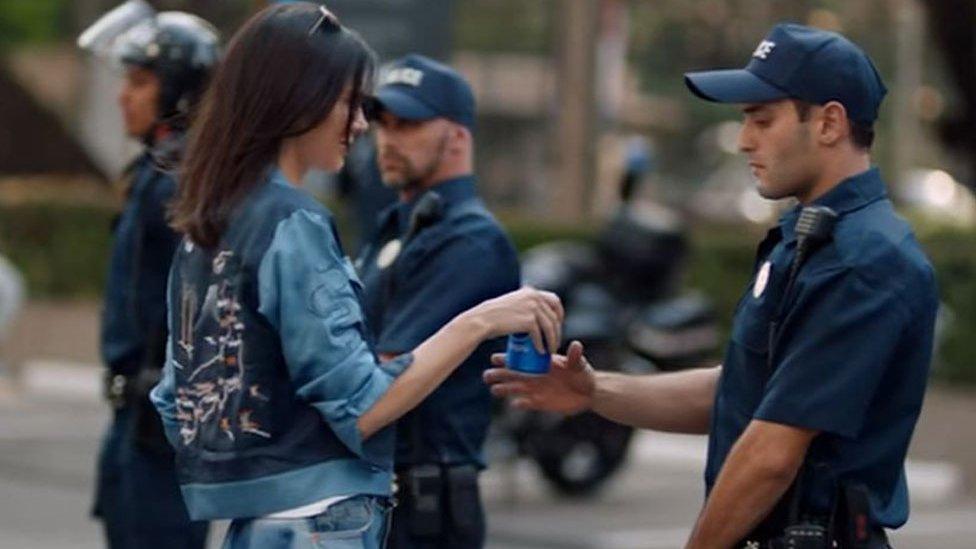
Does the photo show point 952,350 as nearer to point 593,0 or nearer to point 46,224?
point 593,0

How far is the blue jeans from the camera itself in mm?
4445

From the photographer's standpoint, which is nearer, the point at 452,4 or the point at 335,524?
the point at 335,524

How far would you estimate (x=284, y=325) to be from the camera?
4371mm

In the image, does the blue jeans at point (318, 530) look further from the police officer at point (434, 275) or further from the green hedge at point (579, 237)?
the green hedge at point (579, 237)

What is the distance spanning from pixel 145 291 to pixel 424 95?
34.6 inches

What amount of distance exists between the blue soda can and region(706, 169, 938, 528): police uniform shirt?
1.16ft

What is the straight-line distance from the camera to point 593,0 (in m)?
19.2

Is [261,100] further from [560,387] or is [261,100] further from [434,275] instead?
[434,275]

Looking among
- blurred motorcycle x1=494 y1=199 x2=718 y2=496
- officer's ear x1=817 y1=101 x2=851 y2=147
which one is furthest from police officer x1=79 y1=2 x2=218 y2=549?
blurred motorcycle x1=494 y1=199 x2=718 y2=496

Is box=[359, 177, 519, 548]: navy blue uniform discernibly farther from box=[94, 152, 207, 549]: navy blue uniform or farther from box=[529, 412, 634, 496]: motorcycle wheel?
box=[529, 412, 634, 496]: motorcycle wheel

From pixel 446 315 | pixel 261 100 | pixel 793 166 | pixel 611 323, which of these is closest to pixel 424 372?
pixel 261 100

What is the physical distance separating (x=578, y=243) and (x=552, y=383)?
12.4 m

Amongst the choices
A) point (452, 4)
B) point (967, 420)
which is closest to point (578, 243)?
point (452, 4)

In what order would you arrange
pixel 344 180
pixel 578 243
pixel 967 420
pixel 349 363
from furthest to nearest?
pixel 578 243
pixel 967 420
pixel 344 180
pixel 349 363
